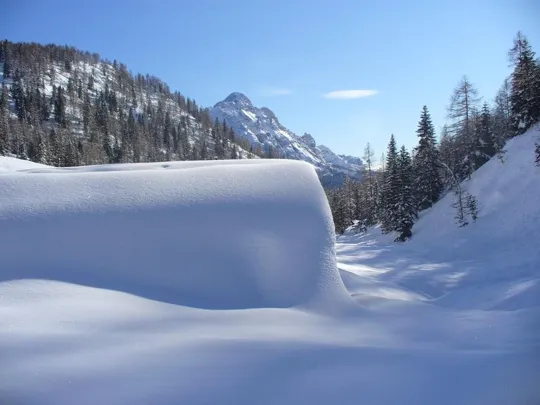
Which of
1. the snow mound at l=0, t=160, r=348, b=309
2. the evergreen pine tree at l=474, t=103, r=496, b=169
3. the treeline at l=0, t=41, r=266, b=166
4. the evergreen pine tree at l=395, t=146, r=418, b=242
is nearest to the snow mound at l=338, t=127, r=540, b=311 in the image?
the evergreen pine tree at l=395, t=146, r=418, b=242

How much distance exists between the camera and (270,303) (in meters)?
5.95

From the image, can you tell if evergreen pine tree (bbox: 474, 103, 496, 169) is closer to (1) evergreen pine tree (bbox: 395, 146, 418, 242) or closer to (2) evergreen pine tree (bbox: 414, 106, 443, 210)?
(2) evergreen pine tree (bbox: 414, 106, 443, 210)

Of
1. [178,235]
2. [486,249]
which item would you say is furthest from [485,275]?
[178,235]

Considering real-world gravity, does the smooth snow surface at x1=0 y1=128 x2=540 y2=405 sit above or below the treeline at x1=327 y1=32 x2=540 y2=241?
below

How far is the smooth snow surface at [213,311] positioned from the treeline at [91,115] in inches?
2225

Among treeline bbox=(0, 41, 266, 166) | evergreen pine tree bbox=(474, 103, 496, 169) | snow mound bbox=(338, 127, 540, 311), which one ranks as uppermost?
treeline bbox=(0, 41, 266, 166)

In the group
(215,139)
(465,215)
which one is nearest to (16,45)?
(215,139)

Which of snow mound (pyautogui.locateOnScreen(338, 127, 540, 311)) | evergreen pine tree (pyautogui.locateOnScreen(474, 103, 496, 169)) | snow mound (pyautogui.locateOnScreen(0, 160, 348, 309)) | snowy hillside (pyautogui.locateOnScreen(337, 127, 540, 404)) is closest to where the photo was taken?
snowy hillside (pyautogui.locateOnScreen(337, 127, 540, 404))

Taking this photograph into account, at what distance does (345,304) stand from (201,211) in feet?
11.0

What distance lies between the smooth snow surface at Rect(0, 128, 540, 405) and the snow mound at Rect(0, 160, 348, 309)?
1.1 inches

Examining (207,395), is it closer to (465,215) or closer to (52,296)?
(52,296)

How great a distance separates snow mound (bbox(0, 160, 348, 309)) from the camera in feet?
18.9

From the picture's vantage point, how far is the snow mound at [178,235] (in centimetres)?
577

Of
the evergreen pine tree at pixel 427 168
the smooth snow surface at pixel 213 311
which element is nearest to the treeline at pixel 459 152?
the evergreen pine tree at pixel 427 168
